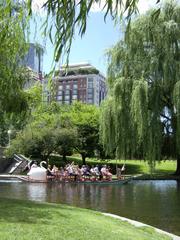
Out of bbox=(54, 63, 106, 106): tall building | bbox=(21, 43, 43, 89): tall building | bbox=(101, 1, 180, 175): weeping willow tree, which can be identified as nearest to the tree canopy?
bbox=(54, 63, 106, 106): tall building

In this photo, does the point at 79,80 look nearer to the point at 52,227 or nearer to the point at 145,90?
the point at 145,90

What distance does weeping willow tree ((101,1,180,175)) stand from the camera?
92.3 ft

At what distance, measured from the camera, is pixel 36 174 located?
3291 centimetres

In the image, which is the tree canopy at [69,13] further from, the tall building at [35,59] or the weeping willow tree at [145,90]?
the weeping willow tree at [145,90]

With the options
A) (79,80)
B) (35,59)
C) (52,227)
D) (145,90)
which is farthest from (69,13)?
(79,80)

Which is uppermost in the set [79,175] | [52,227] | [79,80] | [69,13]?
[79,80]

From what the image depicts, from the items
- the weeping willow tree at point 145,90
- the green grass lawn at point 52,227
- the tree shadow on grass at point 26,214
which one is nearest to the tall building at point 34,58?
the tree shadow on grass at point 26,214

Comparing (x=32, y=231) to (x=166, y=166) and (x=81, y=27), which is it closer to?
(x=81, y=27)

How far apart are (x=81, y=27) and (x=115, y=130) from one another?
26.8 meters

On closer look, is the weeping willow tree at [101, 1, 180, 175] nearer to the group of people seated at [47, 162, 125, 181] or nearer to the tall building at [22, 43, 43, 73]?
the group of people seated at [47, 162, 125, 181]

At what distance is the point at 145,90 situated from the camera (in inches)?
1109

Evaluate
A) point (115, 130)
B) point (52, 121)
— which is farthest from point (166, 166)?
point (115, 130)

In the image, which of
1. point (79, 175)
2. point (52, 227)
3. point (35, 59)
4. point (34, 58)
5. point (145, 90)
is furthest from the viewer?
point (79, 175)

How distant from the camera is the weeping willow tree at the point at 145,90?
2814cm
